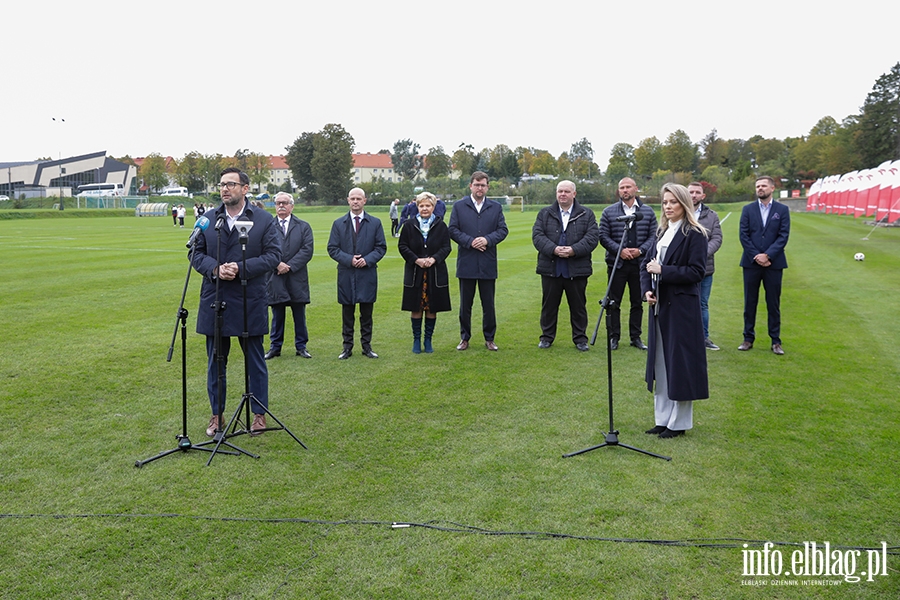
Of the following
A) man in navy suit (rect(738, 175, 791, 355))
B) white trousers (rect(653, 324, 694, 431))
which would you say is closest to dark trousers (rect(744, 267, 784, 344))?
man in navy suit (rect(738, 175, 791, 355))

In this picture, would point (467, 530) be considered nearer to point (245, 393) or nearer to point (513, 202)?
point (245, 393)

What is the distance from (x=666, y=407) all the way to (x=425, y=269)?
160 inches

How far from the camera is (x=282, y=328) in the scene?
928cm

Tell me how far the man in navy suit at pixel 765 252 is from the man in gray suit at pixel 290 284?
18.6 ft

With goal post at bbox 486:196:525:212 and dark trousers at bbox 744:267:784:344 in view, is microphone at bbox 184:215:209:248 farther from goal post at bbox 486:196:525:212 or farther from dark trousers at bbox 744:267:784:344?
goal post at bbox 486:196:525:212

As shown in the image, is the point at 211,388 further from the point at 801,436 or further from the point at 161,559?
the point at 801,436

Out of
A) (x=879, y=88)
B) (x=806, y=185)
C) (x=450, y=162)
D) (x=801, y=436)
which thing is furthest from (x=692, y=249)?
(x=450, y=162)

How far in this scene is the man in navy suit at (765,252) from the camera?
9078mm

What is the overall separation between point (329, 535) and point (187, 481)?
143 cm

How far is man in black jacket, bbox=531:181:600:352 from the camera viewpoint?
940 cm

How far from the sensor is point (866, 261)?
21.0 m

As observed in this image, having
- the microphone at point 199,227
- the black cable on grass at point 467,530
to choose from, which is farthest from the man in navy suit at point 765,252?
the microphone at point 199,227

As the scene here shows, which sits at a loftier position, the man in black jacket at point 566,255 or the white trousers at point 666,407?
the man in black jacket at point 566,255

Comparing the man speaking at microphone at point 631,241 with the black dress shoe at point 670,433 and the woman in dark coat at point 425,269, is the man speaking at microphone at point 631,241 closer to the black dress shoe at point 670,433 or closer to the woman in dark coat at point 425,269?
the woman in dark coat at point 425,269
